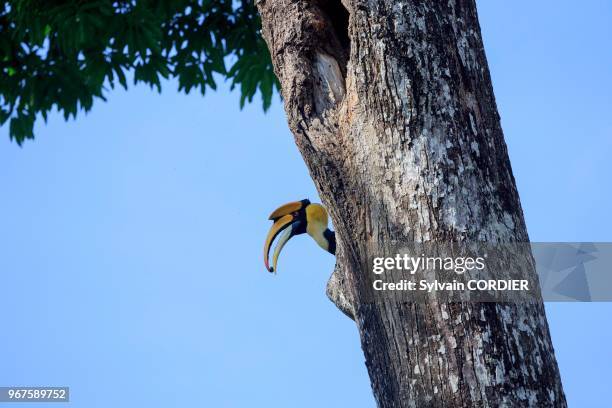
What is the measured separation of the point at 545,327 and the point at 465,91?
34.1 inches

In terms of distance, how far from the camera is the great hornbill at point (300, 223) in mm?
4711

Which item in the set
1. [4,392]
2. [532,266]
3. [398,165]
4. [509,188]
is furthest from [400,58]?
[4,392]

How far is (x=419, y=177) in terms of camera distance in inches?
110

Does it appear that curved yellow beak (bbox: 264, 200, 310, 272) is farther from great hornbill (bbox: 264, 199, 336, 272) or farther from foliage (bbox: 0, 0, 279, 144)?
Answer: foliage (bbox: 0, 0, 279, 144)

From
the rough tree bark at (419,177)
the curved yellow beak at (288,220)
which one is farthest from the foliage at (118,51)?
the rough tree bark at (419,177)

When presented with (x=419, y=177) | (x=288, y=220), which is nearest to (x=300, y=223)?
(x=288, y=220)

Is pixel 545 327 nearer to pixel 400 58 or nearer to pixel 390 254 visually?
pixel 390 254

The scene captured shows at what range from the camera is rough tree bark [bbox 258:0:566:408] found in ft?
8.57

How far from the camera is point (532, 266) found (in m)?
2.80

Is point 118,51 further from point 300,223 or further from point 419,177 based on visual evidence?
point 419,177

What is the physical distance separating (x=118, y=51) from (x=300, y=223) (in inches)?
110

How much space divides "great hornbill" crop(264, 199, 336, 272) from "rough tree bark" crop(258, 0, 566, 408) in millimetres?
1512

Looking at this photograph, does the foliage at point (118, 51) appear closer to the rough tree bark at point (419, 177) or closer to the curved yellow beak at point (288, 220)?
the curved yellow beak at point (288, 220)

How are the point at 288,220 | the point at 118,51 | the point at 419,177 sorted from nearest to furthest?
1. the point at 419,177
2. the point at 288,220
3. the point at 118,51
